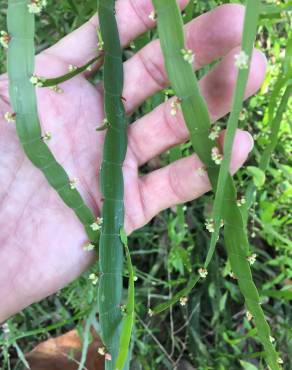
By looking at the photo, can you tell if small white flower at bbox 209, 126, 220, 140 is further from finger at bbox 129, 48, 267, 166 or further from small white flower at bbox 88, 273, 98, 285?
small white flower at bbox 88, 273, 98, 285

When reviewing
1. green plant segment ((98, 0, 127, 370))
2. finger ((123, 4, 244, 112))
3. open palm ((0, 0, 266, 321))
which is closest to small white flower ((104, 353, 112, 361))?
green plant segment ((98, 0, 127, 370))

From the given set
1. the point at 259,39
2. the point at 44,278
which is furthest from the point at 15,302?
the point at 259,39

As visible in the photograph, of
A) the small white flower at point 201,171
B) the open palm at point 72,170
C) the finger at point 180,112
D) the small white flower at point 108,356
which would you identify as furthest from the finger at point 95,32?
the small white flower at point 108,356

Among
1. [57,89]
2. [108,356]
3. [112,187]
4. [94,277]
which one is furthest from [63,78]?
[108,356]

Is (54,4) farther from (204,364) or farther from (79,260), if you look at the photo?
(204,364)

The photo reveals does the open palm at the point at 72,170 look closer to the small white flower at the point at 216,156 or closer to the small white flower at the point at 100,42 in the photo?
the small white flower at the point at 100,42

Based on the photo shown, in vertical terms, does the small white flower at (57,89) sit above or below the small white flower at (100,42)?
below
